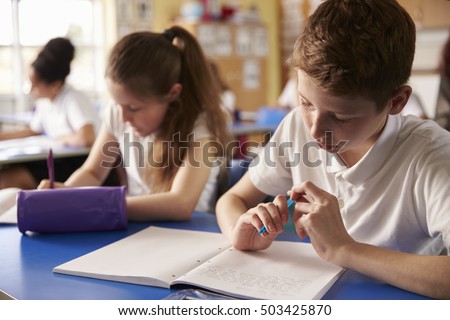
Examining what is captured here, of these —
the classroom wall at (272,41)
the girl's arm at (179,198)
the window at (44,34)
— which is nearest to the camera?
the girl's arm at (179,198)

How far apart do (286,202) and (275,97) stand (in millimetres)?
5595

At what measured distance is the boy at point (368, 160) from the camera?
2.58 feet

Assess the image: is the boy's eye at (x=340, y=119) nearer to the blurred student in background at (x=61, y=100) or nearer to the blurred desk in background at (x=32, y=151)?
the blurred desk in background at (x=32, y=151)

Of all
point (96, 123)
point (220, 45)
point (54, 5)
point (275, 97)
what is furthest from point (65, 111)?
point (275, 97)

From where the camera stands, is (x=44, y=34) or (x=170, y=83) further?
(x=44, y=34)

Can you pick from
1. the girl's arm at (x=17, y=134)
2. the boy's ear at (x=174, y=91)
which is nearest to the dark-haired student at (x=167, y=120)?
the boy's ear at (x=174, y=91)

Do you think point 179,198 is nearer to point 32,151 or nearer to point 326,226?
point 326,226

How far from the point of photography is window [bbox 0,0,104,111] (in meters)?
4.81

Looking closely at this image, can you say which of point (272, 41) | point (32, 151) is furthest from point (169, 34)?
point (272, 41)

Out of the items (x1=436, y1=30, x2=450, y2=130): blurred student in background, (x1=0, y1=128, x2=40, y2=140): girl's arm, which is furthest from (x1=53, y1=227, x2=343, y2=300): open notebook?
(x1=0, y1=128, x2=40, y2=140): girl's arm

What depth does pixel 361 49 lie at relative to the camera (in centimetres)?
78

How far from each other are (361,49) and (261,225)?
0.33 m

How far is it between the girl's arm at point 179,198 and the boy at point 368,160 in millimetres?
207
